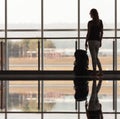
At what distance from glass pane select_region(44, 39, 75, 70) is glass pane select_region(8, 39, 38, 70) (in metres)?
0.34

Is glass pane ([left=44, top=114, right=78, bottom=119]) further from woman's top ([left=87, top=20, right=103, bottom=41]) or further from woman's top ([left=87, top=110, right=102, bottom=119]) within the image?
woman's top ([left=87, top=20, right=103, bottom=41])

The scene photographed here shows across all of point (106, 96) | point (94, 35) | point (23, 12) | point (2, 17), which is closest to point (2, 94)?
point (106, 96)

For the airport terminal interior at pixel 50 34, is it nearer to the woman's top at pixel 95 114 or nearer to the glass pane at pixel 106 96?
the glass pane at pixel 106 96

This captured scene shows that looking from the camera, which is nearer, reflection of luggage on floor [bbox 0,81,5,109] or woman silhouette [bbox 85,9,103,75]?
reflection of luggage on floor [bbox 0,81,5,109]

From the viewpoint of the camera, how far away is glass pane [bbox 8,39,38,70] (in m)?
13.8

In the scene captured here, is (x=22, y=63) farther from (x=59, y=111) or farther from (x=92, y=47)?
(x=59, y=111)

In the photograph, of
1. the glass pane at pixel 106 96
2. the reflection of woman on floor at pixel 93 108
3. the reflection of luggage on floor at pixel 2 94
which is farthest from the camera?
the reflection of luggage on floor at pixel 2 94

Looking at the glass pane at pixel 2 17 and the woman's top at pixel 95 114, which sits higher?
the glass pane at pixel 2 17

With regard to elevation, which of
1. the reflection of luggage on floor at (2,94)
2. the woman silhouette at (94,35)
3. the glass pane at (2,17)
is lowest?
the reflection of luggage on floor at (2,94)

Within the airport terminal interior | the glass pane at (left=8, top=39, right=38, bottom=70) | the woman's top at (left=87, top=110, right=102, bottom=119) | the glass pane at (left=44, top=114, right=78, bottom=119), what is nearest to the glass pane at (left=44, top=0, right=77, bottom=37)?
the airport terminal interior

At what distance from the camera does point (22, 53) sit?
13.9m

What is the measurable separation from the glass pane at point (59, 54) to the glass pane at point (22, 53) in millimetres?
343

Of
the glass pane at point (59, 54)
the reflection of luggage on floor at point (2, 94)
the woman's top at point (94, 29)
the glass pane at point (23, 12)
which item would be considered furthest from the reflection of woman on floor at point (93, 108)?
the glass pane at point (23, 12)

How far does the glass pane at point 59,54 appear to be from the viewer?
13.8 m
